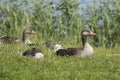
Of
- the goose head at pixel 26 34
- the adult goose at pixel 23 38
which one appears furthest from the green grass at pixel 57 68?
the goose head at pixel 26 34

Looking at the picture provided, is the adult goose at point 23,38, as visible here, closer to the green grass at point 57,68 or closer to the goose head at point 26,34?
the goose head at point 26,34

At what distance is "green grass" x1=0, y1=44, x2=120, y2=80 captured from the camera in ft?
42.1

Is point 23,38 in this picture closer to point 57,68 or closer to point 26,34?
point 26,34

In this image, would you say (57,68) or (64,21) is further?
(64,21)

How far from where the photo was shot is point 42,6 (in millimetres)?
23812

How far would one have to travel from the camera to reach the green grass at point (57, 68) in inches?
505

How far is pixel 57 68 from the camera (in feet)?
46.1

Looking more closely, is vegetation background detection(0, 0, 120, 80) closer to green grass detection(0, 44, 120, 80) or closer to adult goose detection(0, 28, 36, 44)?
adult goose detection(0, 28, 36, 44)

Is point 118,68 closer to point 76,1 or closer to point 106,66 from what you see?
point 106,66

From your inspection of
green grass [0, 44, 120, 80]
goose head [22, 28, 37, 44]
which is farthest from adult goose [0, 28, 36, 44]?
green grass [0, 44, 120, 80]

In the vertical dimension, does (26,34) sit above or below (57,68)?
above

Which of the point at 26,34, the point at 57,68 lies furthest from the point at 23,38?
the point at 57,68

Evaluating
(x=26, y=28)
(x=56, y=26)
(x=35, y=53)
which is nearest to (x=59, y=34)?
(x=56, y=26)

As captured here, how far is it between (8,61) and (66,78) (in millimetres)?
2692
